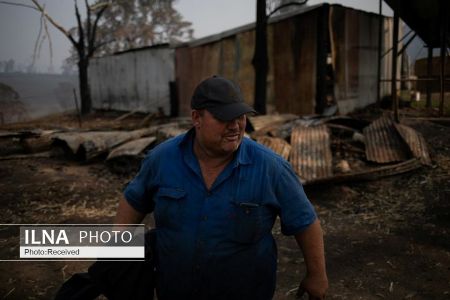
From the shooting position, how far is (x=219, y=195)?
6.87ft

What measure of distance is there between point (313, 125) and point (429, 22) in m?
10.0

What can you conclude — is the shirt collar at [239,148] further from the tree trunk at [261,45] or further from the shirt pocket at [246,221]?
the tree trunk at [261,45]

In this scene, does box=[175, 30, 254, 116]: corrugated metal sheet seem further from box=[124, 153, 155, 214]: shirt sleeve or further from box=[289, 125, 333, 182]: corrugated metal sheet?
box=[124, 153, 155, 214]: shirt sleeve

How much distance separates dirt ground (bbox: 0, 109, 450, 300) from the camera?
4.11 metres

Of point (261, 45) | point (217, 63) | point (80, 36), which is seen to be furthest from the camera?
point (80, 36)

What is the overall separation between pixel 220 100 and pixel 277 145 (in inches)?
224

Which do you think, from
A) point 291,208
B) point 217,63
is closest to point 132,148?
point 291,208

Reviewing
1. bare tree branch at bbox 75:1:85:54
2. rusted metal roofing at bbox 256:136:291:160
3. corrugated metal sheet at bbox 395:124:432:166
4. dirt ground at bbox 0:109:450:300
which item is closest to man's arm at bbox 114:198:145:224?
dirt ground at bbox 0:109:450:300

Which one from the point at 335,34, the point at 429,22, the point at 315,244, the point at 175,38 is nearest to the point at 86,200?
the point at 315,244

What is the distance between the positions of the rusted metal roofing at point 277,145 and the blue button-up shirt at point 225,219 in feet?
17.5

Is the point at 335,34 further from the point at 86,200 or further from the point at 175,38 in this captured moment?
the point at 175,38

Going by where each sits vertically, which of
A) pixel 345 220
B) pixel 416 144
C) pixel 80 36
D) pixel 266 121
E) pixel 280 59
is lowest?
pixel 345 220

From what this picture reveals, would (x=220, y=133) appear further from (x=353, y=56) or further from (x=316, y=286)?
(x=353, y=56)

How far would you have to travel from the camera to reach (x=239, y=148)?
222cm
